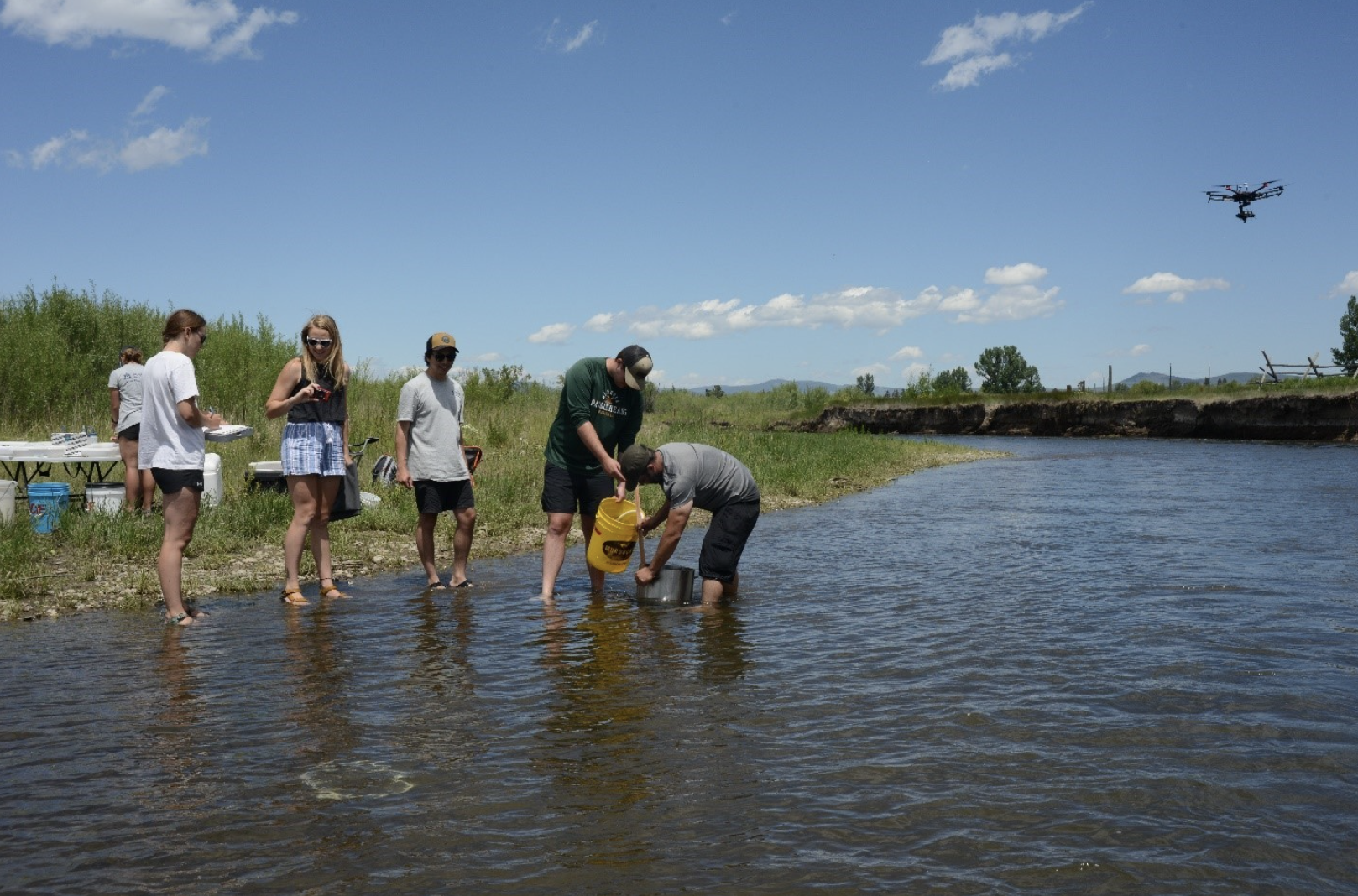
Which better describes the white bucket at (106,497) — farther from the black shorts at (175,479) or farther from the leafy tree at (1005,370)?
the leafy tree at (1005,370)

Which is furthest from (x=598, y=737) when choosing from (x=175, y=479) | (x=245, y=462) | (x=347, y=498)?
(x=245, y=462)

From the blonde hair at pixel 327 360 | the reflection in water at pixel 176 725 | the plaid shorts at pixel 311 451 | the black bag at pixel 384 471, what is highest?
the blonde hair at pixel 327 360

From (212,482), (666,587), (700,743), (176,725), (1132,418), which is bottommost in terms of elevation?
(700,743)

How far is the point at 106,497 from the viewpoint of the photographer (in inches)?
417

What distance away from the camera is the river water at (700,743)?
367 cm

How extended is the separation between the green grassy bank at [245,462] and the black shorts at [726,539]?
10.9ft

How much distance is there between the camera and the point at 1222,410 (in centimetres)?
4969

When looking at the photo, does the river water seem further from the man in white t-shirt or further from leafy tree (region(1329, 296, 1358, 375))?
leafy tree (region(1329, 296, 1358, 375))

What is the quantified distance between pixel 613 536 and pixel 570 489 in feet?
1.63

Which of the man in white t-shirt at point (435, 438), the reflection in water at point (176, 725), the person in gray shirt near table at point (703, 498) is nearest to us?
the reflection in water at point (176, 725)

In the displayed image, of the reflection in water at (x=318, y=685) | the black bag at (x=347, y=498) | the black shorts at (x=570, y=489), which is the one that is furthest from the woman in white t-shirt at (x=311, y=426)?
the black shorts at (x=570, y=489)

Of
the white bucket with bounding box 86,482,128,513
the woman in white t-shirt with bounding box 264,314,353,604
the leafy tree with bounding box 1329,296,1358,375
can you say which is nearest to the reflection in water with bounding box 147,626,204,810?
the woman in white t-shirt with bounding box 264,314,353,604

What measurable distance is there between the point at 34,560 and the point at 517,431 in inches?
497

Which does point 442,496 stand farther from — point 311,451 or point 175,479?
point 175,479
